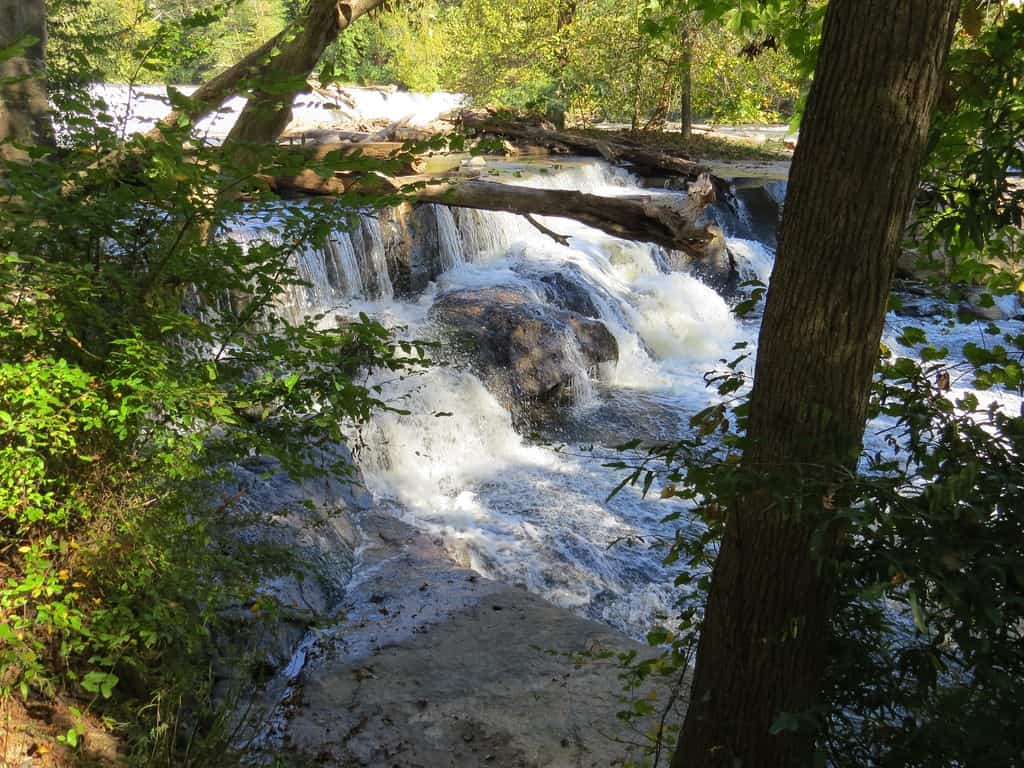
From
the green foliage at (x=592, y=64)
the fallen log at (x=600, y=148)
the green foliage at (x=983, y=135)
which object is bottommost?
the fallen log at (x=600, y=148)

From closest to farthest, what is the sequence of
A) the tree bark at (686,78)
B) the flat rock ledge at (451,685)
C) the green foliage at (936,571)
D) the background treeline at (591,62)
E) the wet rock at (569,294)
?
the green foliage at (936,571) → the flat rock ledge at (451,685) → the wet rock at (569,294) → the tree bark at (686,78) → the background treeline at (591,62)

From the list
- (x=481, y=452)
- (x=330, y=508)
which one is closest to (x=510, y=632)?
Result: (x=330, y=508)

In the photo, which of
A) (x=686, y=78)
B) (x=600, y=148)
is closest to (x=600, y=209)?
(x=600, y=148)

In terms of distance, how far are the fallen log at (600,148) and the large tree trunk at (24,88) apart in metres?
11.9

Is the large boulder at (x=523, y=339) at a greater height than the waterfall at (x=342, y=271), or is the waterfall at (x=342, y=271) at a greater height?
the waterfall at (x=342, y=271)

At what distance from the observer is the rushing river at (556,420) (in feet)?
20.4

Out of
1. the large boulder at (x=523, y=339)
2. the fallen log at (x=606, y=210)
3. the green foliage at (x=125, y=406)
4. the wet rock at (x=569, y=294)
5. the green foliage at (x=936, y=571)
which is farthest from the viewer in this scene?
the wet rock at (x=569, y=294)

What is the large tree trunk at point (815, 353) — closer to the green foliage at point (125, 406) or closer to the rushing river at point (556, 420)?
the rushing river at point (556, 420)

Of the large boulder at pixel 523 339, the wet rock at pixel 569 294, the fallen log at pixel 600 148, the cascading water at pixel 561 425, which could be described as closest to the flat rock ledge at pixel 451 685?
the cascading water at pixel 561 425

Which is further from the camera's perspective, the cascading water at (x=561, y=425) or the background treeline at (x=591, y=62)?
the background treeline at (x=591, y=62)

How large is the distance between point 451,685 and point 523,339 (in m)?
5.68

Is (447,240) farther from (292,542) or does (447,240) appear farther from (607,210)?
(607,210)

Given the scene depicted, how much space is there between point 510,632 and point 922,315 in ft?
34.7

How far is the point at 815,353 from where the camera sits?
2.10 meters
